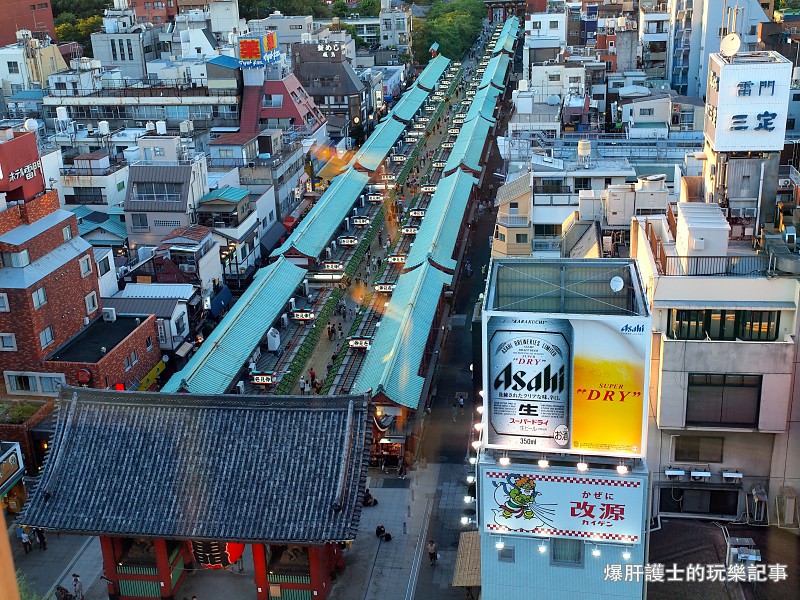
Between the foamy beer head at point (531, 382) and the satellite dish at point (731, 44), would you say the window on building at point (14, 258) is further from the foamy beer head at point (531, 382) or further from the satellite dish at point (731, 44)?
the satellite dish at point (731, 44)

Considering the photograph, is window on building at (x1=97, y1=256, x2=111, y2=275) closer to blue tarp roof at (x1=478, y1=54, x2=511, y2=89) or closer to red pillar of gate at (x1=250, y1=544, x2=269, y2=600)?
red pillar of gate at (x1=250, y1=544, x2=269, y2=600)

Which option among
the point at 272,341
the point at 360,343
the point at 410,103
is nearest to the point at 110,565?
the point at 272,341

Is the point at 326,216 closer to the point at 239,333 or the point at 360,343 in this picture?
the point at 360,343

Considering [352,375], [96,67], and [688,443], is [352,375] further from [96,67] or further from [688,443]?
[96,67]

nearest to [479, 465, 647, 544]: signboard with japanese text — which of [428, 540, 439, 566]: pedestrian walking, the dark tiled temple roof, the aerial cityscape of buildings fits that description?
the aerial cityscape of buildings

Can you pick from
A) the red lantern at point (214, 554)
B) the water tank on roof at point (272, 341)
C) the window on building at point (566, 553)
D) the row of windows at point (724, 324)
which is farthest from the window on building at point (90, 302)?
the window on building at point (566, 553)

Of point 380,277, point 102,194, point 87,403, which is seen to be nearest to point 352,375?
point 380,277
